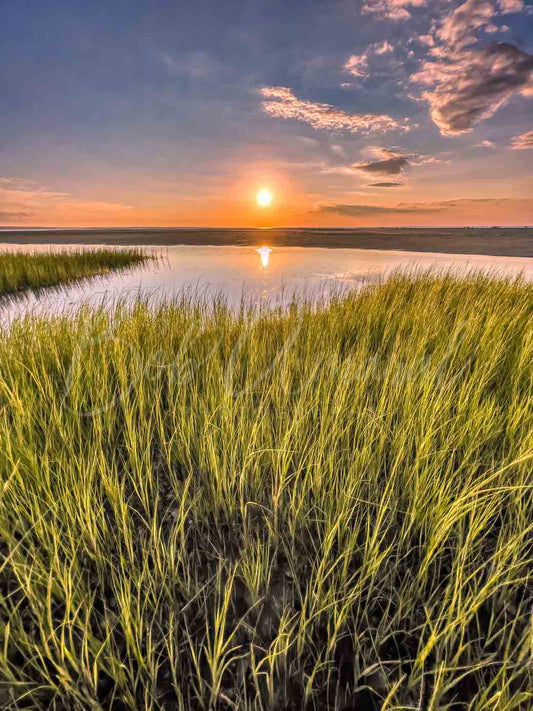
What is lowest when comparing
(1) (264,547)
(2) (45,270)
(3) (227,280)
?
(1) (264,547)

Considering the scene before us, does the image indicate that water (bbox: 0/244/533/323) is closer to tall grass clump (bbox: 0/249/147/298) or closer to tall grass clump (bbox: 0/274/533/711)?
tall grass clump (bbox: 0/249/147/298)

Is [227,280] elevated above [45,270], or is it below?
below

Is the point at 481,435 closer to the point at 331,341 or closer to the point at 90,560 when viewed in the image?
the point at 331,341

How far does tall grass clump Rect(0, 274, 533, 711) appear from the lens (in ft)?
3.83

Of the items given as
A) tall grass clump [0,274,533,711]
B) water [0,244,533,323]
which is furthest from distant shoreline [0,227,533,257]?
tall grass clump [0,274,533,711]

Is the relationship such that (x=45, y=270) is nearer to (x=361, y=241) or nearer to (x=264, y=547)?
(x=264, y=547)

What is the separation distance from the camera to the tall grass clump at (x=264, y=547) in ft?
3.83

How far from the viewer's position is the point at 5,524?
163cm

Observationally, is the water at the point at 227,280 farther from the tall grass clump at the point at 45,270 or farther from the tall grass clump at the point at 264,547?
the tall grass clump at the point at 264,547

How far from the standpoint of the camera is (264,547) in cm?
159

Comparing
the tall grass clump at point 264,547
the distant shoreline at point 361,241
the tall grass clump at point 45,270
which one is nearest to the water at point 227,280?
the tall grass clump at point 45,270

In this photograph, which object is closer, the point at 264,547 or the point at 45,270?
the point at 264,547

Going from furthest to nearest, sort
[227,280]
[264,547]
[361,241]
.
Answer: [361,241] < [227,280] < [264,547]

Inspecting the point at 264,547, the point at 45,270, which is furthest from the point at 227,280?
the point at 264,547
